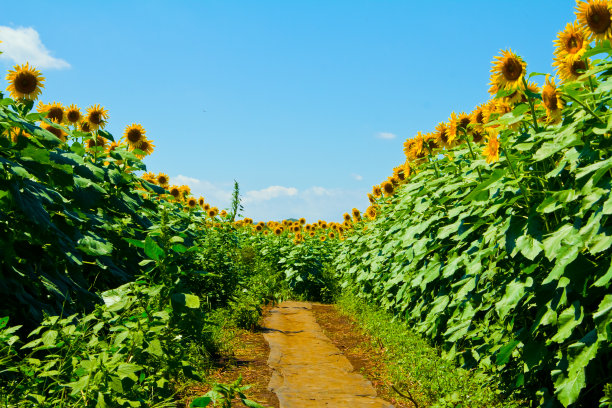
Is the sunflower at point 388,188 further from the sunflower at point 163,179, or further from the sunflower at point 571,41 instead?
the sunflower at point 571,41

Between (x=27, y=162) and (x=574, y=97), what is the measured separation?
123 inches

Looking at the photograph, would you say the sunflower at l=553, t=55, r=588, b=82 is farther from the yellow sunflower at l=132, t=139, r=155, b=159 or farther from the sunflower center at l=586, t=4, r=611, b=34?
the yellow sunflower at l=132, t=139, r=155, b=159

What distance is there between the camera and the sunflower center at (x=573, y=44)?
337 centimetres

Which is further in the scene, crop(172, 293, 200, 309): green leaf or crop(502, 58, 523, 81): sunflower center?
crop(502, 58, 523, 81): sunflower center

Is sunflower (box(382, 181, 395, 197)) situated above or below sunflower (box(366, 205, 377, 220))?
above

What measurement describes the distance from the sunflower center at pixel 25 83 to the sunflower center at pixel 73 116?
0.48m

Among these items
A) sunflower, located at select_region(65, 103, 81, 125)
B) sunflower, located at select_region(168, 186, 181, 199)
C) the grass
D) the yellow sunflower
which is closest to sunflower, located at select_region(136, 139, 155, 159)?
the yellow sunflower

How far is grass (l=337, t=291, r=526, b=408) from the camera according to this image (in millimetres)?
3715

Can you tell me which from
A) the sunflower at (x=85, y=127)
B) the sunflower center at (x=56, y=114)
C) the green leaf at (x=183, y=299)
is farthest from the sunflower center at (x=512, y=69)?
the sunflower at (x=85, y=127)

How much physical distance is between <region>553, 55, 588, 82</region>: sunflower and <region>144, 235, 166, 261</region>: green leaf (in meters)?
2.69

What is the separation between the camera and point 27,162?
331 cm

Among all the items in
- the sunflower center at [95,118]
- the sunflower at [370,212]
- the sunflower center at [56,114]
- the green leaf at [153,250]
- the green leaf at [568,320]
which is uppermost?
the sunflower center at [95,118]

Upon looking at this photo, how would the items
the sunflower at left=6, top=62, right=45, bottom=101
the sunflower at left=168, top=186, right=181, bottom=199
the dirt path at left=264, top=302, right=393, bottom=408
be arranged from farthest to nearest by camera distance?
the sunflower at left=168, top=186, right=181, bottom=199 → the sunflower at left=6, top=62, right=45, bottom=101 → the dirt path at left=264, top=302, right=393, bottom=408

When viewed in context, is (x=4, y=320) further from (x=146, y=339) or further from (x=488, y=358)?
(x=488, y=358)
